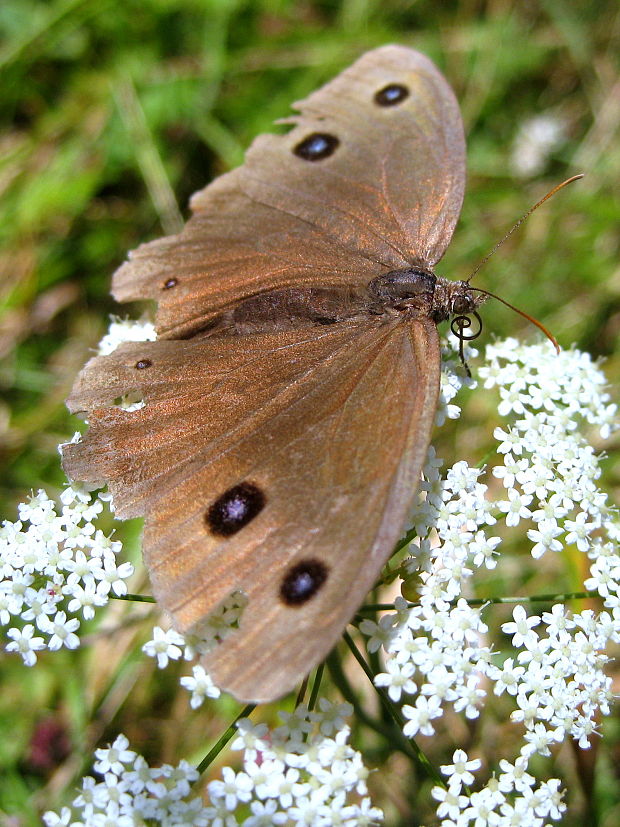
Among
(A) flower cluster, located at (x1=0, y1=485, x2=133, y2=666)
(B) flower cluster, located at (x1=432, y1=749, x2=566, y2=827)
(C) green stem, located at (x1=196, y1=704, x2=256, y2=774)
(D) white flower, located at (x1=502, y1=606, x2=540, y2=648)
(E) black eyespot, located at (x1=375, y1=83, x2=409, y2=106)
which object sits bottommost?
(B) flower cluster, located at (x1=432, y1=749, x2=566, y2=827)

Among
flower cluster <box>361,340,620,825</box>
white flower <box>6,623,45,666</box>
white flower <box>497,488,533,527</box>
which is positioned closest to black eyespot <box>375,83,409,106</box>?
flower cluster <box>361,340,620,825</box>

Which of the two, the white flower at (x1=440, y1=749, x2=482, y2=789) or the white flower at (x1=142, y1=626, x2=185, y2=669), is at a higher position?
the white flower at (x1=142, y1=626, x2=185, y2=669)

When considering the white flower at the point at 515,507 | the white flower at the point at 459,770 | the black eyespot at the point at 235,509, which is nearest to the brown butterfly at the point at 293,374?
the black eyespot at the point at 235,509

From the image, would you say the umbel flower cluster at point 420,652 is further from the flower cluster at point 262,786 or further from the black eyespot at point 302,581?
the black eyespot at point 302,581

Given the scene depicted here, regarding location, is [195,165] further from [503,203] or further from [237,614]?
[237,614]

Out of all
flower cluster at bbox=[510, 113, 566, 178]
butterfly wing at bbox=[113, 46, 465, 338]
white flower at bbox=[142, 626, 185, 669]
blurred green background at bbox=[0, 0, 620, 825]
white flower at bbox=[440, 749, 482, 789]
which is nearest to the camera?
white flower at bbox=[440, 749, 482, 789]

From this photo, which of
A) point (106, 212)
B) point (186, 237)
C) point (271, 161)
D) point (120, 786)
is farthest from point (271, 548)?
point (106, 212)

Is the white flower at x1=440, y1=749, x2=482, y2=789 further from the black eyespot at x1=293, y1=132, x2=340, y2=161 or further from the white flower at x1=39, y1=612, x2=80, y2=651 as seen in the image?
the black eyespot at x1=293, y1=132, x2=340, y2=161
